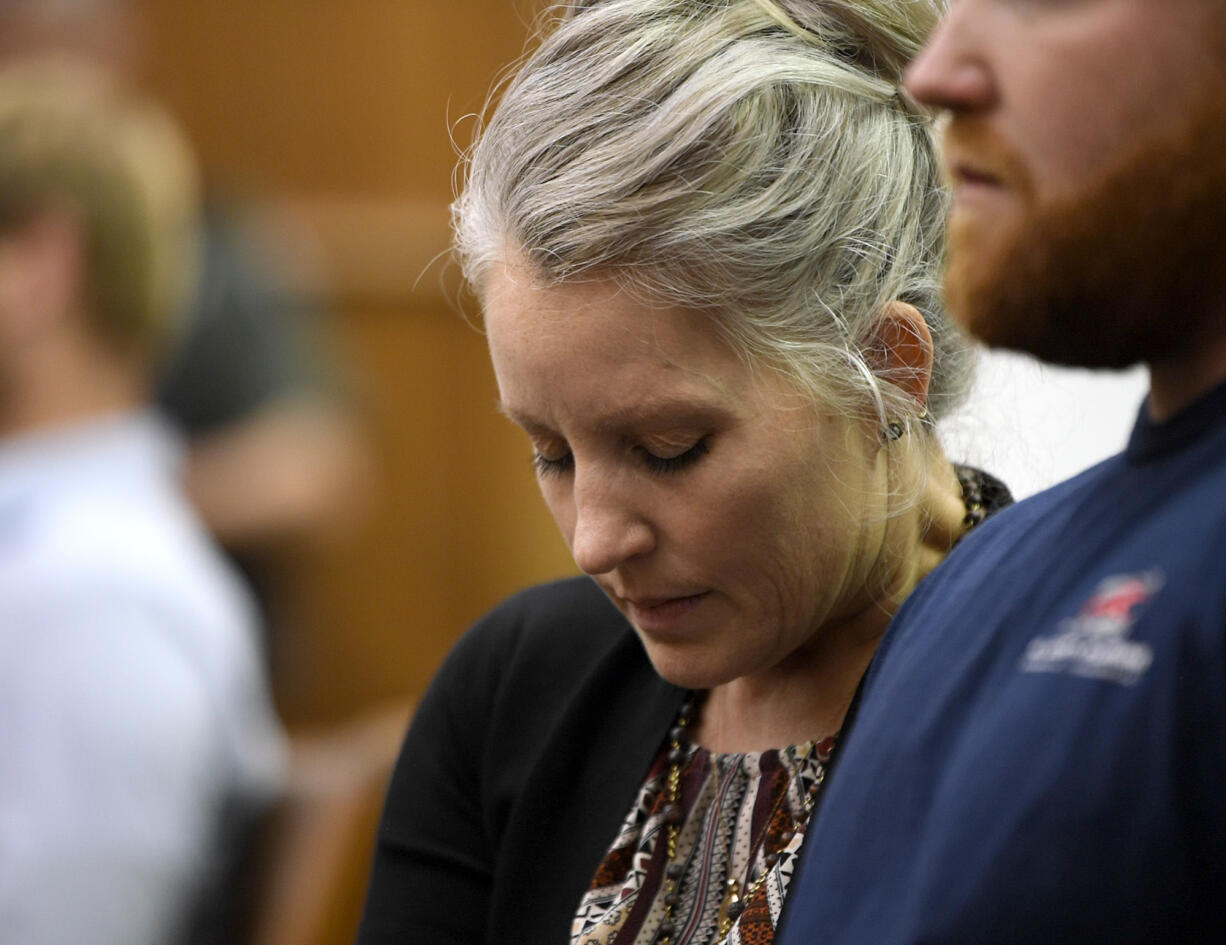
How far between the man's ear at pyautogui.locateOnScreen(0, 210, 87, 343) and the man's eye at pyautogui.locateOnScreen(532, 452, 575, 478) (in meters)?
1.38

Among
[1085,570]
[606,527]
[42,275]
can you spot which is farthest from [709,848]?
[42,275]

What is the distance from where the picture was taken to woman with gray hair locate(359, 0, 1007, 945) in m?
1.12

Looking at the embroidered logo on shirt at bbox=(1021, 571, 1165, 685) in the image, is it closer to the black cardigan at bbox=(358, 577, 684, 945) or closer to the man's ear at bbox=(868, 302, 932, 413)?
the man's ear at bbox=(868, 302, 932, 413)

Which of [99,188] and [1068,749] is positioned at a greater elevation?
[99,188]

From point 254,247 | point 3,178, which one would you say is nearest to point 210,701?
point 3,178

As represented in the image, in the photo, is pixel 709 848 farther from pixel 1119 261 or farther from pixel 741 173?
pixel 1119 261

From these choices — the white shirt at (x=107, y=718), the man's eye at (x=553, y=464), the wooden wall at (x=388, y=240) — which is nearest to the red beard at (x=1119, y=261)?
the man's eye at (x=553, y=464)

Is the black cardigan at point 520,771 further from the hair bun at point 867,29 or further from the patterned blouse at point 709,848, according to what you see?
the hair bun at point 867,29

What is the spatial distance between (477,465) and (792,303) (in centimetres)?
285

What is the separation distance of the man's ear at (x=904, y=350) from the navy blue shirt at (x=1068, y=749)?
0.32 meters

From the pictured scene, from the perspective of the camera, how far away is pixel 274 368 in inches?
119

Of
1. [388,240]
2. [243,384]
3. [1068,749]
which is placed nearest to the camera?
[1068,749]

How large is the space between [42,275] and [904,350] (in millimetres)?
1564

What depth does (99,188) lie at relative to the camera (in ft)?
7.84
